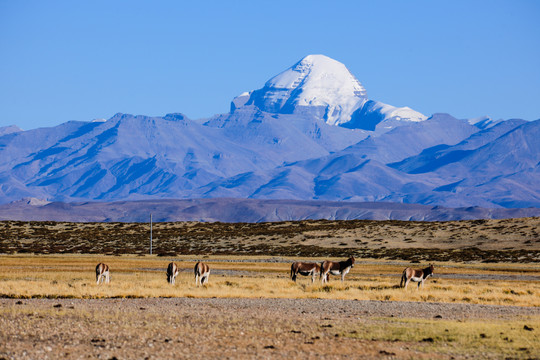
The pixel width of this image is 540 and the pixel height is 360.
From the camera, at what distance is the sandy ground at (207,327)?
70.0 feet

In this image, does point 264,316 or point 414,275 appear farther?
point 414,275

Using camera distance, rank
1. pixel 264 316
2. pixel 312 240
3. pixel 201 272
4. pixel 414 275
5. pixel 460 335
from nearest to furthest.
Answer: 1. pixel 460 335
2. pixel 264 316
3. pixel 201 272
4. pixel 414 275
5. pixel 312 240

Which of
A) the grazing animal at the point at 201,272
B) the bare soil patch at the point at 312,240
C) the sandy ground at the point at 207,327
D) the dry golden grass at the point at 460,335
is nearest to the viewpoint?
the sandy ground at the point at 207,327

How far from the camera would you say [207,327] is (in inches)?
1009

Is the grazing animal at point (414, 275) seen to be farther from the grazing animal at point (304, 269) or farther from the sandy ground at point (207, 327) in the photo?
the sandy ground at point (207, 327)

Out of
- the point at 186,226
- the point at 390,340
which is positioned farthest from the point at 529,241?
the point at 390,340

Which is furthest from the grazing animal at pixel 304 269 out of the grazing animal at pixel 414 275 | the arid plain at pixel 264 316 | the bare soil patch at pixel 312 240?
the bare soil patch at pixel 312 240

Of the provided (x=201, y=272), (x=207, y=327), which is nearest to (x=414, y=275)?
(x=201, y=272)

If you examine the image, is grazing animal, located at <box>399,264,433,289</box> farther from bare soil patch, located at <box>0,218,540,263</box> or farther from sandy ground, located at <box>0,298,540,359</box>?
bare soil patch, located at <box>0,218,540,263</box>

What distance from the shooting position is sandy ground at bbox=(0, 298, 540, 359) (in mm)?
21328

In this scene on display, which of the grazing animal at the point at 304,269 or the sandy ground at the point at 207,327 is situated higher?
the grazing animal at the point at 304,269

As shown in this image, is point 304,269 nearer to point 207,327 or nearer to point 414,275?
point 414,275

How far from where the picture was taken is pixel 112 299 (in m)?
34.9

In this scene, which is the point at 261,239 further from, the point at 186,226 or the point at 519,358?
the point at 519,358
